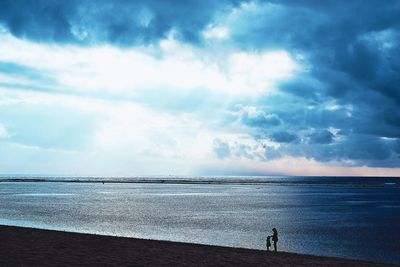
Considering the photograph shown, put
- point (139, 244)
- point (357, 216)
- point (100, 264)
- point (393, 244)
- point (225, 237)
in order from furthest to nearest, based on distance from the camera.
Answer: point (357, 216)
point (225, 237)
point (393, 244)
point (139, 244)
point (100, 264)

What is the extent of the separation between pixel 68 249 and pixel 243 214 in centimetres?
3923

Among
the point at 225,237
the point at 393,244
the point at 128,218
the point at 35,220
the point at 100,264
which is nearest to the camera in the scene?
the point at 100,264

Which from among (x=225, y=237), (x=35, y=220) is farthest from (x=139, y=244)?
(x=35, y=220)

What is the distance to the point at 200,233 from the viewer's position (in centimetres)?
4312

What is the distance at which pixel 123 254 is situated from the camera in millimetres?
25766

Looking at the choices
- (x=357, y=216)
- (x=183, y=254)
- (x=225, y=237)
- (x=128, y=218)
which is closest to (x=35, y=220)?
(x=128, y=218)

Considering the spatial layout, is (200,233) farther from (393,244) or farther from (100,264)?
(100,264)

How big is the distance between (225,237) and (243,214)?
22.7m

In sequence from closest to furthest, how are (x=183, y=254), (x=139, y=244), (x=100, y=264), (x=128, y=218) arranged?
(x=100, y=264)
(x=183, y=254)
(x=139, y=244)
(x=128, y=218)

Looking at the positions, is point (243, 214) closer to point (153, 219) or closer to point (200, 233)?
point (153, 219)

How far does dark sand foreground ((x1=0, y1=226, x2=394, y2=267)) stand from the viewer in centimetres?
2302

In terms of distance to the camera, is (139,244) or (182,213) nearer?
(139,244)

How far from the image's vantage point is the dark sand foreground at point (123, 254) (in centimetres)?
2302

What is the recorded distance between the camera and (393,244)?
38188 mm
